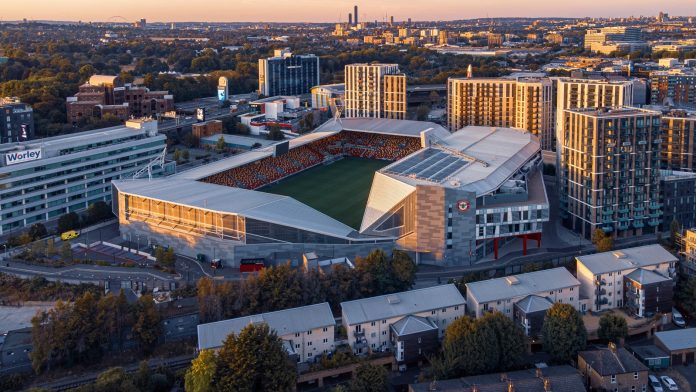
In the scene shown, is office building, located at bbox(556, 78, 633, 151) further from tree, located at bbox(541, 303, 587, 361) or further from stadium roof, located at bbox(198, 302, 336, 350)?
stadium roof, located at bbox(198, 302, 336, 350)

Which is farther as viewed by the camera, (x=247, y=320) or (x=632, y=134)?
(x=632, y=134)

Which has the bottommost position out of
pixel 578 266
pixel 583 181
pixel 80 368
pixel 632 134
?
pixel 80 368

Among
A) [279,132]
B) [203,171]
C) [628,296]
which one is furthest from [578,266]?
[279,132]

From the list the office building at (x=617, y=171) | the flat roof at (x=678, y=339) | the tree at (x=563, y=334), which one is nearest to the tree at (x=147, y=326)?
the tree at (x=563, y=334)

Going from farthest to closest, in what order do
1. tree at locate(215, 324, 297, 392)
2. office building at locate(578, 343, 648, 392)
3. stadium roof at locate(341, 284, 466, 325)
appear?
1. stadium roof at locate(341, 284, 466, 325)
2. office building at locate(578, 343, 648, 392)
3. tree at locate(215, 324, 297, 392)

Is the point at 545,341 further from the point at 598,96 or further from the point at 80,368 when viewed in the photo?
the point at 598,96

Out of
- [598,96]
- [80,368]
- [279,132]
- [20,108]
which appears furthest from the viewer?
[279,132]

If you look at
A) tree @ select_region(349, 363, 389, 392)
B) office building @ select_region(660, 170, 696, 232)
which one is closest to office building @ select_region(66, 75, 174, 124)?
office building @ select_region(660, 170, 696, 232)
